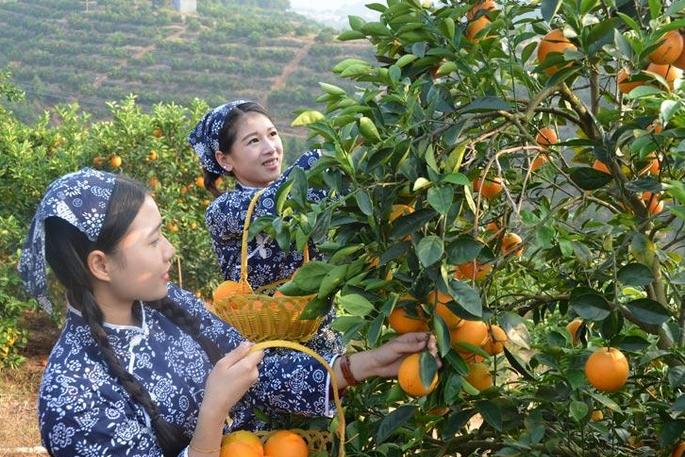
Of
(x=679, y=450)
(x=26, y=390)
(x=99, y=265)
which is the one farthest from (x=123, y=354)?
(x=26, y=390)

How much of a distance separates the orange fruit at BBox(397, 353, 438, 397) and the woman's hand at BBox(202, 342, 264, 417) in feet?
0.85

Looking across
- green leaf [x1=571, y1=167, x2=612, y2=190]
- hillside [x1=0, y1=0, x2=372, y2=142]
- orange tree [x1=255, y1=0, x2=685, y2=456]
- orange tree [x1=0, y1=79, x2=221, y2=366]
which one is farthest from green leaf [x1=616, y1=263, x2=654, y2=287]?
hillside [x1=0, y1=0, x2=372, y2=142]

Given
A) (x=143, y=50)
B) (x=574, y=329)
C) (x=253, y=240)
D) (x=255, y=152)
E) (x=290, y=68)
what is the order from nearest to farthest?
(x=574, y=329), (x=253, y=240), (x=255, y=152), (x=290, y=68), (x=143, y=50)

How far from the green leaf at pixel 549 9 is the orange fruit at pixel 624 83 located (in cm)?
16

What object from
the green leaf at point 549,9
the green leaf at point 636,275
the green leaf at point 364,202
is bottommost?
the green leaf at point 636,275

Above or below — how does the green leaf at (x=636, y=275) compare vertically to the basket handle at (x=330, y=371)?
above

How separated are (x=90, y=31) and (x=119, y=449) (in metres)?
21.6

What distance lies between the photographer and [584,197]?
134cm

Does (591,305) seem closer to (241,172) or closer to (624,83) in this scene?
(624,83)

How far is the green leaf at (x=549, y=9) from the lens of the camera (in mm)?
1202

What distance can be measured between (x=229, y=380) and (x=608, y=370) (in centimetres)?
54

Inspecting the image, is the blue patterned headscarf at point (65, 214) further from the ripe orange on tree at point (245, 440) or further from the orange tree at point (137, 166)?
the orange tree at point (137, 166)

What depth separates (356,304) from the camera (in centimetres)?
120

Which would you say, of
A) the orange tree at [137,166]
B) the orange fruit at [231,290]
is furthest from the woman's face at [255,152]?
the orange tree at [137,166]
